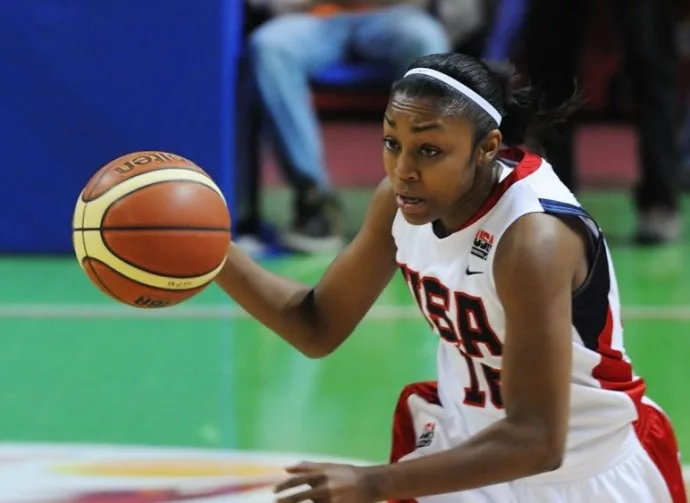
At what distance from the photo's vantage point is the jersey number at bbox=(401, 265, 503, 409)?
2096 mm

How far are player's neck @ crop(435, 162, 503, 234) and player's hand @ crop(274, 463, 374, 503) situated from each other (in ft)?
1.68

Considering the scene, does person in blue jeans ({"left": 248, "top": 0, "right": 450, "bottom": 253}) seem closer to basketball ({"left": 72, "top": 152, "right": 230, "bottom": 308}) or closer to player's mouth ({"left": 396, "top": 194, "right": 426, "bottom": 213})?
basketball ({"left": 72, "top": 152, "right": 230, "bottom": 308})

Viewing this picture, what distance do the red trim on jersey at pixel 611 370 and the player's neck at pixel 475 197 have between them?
0.30m

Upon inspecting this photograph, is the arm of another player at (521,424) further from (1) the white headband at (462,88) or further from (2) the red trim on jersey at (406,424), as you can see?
(2) the red trim on jersey at (406,424)

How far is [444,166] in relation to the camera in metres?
1.96

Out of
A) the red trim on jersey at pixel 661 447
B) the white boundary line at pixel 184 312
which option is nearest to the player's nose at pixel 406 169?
the red trim on jersey at pixel 661 447

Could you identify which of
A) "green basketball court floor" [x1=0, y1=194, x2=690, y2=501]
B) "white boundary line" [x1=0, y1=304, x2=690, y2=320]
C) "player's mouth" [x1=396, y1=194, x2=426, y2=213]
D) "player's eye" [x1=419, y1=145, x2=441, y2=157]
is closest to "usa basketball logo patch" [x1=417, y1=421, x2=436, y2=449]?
"player's mouth" [x1=396, y1=194, x2=426, y2=213]

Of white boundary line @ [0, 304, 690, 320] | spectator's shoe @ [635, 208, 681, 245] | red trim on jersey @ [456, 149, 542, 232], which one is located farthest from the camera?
spectator's shoe @ [635, 208, 681, 245]

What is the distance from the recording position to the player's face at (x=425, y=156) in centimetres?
195

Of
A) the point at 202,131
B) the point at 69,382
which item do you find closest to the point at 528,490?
the point at 69,382

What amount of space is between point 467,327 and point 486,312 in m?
0.07

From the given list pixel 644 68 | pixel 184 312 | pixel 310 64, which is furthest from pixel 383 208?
pixel 644 68

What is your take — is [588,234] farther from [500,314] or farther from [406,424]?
[406,424]

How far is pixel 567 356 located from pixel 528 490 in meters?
0.38
